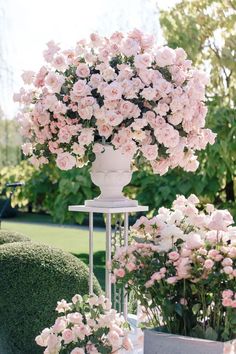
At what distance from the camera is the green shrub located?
4.48 metres

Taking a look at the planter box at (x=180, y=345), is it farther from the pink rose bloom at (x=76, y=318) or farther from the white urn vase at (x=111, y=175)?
the white urn vase at (x=111, y=175)

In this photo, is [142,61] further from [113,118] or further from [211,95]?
[211,95]

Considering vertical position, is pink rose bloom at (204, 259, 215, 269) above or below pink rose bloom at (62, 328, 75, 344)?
above

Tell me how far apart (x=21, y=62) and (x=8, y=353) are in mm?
12781

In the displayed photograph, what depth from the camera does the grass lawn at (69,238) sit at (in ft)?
40.5

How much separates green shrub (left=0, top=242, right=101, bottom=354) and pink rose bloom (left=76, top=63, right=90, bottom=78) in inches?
50.7

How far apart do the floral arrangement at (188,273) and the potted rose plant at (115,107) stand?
64 centimetres

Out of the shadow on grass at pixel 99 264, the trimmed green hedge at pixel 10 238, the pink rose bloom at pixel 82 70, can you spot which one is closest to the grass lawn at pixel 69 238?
the shadow on grass at pixel 99 264

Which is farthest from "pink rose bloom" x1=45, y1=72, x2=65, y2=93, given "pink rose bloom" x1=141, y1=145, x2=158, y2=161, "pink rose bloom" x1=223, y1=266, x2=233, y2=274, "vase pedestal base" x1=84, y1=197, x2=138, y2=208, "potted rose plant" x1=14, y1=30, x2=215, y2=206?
"pink rose bloom" x1=223, y1=266, x2=233, y2=274

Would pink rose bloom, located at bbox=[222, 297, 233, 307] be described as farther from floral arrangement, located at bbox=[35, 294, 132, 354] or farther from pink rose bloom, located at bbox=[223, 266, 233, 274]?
floral arrangement, located at bbox=[35, 294, 132, 354]

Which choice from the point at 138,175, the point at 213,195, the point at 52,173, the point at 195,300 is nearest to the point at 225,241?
the point at 195,300

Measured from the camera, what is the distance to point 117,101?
3.67m

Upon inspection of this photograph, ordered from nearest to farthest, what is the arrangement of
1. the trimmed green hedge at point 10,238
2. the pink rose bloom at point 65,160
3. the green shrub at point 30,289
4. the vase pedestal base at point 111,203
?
the pink rose bloom at point 65,160
the vase pedestal base at point 111,203
the green shrub at point 30,289
the trimmed green hedge at point 10,238

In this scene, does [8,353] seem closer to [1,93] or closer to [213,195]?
[213,195]
